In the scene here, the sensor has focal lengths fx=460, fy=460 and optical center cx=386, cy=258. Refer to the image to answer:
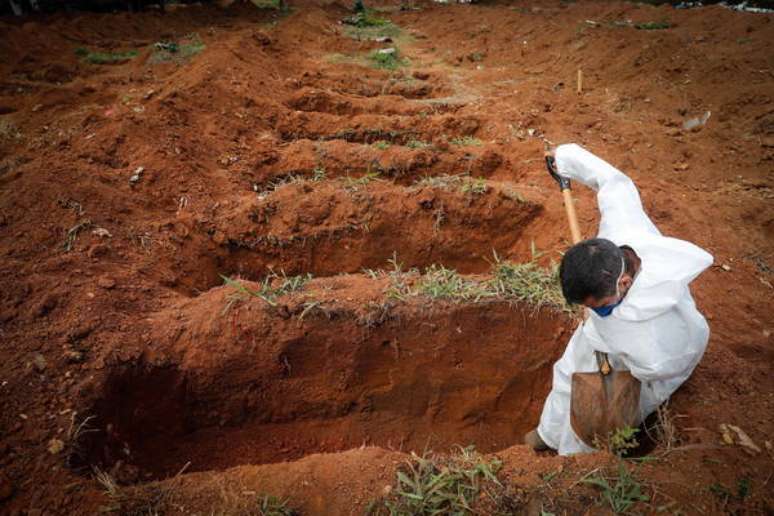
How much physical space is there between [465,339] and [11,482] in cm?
241

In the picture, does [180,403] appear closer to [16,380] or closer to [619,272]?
[16,380]

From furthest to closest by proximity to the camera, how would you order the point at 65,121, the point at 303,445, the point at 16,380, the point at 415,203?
the point at 65,121
the point at 415,203
the point at 303,445
the point at 16,380

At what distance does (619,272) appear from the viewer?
179 cm

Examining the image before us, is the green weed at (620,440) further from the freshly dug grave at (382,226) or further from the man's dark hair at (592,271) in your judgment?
the freshly dug grave at (382,226)

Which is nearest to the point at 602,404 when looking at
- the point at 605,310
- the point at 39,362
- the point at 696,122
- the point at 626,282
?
the point at 605,310

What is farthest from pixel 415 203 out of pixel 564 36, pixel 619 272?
pixel 564 36

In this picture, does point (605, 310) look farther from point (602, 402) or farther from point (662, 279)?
point (602, 402)

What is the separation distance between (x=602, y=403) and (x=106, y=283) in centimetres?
292

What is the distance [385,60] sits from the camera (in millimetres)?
8195

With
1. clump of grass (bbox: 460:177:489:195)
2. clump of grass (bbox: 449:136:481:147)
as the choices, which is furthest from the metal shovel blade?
clump of grass (bbox: 449:136:481:147)

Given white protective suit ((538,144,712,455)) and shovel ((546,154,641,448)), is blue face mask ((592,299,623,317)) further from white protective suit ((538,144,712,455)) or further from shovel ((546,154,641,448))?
shovel ((546,154,641,448))

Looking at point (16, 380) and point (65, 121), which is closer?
point (16, 380)

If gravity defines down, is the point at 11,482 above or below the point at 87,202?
below

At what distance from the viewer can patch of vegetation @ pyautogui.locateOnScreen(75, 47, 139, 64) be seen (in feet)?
24.1
